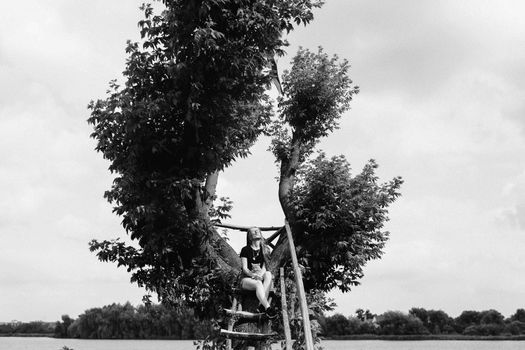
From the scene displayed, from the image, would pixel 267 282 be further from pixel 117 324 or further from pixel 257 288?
pixel 117 324

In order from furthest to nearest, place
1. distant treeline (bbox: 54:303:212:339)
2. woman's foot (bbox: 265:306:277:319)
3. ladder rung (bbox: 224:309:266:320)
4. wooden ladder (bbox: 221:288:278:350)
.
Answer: distant treeline (bbox: 54:303:212:339) → woman's foot (bbox: 265:306:277:319) → wooden ladder (bbox: 221:288:278:350) → ladder rung (bbox: 224:309:266:320)

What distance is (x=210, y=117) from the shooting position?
16.0m

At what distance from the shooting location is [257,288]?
13805mm

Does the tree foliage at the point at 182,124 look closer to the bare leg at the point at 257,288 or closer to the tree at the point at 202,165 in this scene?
the tree at the point at 202,165

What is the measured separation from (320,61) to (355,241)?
22.0ft

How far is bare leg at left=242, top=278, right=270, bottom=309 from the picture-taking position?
1372 centimetres

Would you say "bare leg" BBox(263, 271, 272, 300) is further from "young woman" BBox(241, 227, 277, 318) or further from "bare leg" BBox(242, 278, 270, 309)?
"bare leg" BBox(242, 278, 270, 309)

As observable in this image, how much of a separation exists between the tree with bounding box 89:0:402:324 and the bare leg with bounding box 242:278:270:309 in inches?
79.4

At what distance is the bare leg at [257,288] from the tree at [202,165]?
202 centimetres

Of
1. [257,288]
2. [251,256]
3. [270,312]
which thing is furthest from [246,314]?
[251,256]

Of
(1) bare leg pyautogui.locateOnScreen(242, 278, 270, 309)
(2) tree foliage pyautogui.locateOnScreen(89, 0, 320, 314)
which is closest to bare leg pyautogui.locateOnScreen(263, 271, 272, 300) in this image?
(1) bare leg pyautogui.locateOnScreen(242, 278, 270, 309)

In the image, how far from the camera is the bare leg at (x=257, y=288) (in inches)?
540

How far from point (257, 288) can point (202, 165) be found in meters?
4.03

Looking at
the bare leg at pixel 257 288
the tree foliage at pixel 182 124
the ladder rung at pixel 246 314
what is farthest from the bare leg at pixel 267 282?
the tree foliage at pixel 182 124
